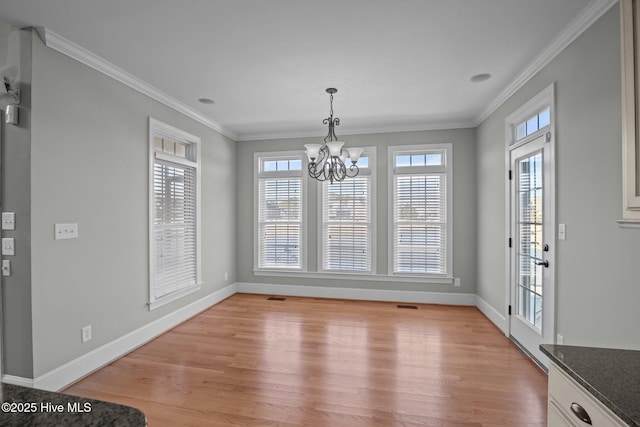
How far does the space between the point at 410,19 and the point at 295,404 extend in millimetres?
2941

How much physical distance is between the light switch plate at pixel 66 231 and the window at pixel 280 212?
2969mm

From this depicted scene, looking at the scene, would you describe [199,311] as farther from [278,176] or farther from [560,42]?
[560,42]

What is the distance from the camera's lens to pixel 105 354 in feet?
9.45

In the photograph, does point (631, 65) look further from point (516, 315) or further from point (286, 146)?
point (286, 146)

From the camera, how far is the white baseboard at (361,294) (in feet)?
15.5

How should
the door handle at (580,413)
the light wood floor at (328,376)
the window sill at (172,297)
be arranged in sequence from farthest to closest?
the window sill at (172,297), the light wood floor at (328,376), the door handle at (580,413)

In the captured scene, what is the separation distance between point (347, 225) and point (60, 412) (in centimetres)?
450

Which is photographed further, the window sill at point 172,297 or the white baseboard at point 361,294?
the white baseboard at point 361,294

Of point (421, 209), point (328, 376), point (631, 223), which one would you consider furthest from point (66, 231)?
point (421, 209)

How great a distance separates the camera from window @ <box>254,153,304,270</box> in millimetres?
5262

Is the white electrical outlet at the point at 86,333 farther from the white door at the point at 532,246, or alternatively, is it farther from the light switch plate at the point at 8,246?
the white door at the point at 532,246

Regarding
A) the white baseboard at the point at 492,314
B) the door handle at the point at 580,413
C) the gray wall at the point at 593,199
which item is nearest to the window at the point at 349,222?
the white baseboard at the point at 492,314

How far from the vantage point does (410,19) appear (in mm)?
2219

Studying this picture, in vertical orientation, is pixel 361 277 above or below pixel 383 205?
below
